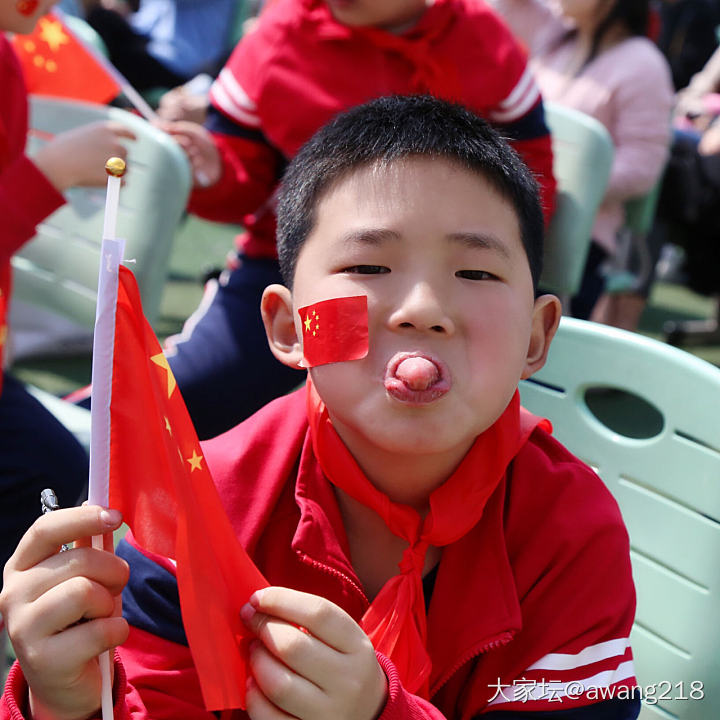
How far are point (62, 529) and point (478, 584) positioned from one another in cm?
45

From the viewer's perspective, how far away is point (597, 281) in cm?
323

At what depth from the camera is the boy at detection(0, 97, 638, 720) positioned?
0.98m

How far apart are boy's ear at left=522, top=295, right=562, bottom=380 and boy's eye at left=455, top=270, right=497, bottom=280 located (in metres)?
0.14

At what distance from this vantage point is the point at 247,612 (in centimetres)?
87

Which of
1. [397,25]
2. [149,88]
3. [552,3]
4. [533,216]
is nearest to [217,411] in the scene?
[397,25]

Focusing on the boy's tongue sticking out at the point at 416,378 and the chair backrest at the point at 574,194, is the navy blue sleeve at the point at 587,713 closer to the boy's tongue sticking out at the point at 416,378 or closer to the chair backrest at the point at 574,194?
the boy's tongue sticking out at the point at 416,378

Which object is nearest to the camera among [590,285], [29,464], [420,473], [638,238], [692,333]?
[420,473]

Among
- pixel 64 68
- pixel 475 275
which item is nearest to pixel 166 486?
pixel 475 275

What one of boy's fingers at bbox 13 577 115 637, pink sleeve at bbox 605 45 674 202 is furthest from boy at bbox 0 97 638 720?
pink sleeve at bbox 605 45 674 202

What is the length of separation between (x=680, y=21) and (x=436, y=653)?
245 inches

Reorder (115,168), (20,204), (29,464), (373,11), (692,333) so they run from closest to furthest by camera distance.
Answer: (115,168)
(29,464)
(20,204)
(373,11)
(692,333)

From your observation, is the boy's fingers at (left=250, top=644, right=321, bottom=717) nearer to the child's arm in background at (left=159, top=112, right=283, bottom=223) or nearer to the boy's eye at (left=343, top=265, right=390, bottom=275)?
the boy's eye at (left=343, top=265, right=390, bottom=275)

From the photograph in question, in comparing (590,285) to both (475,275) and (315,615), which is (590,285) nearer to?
(475,275)

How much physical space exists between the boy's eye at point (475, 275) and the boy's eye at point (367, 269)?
0.25 feet
